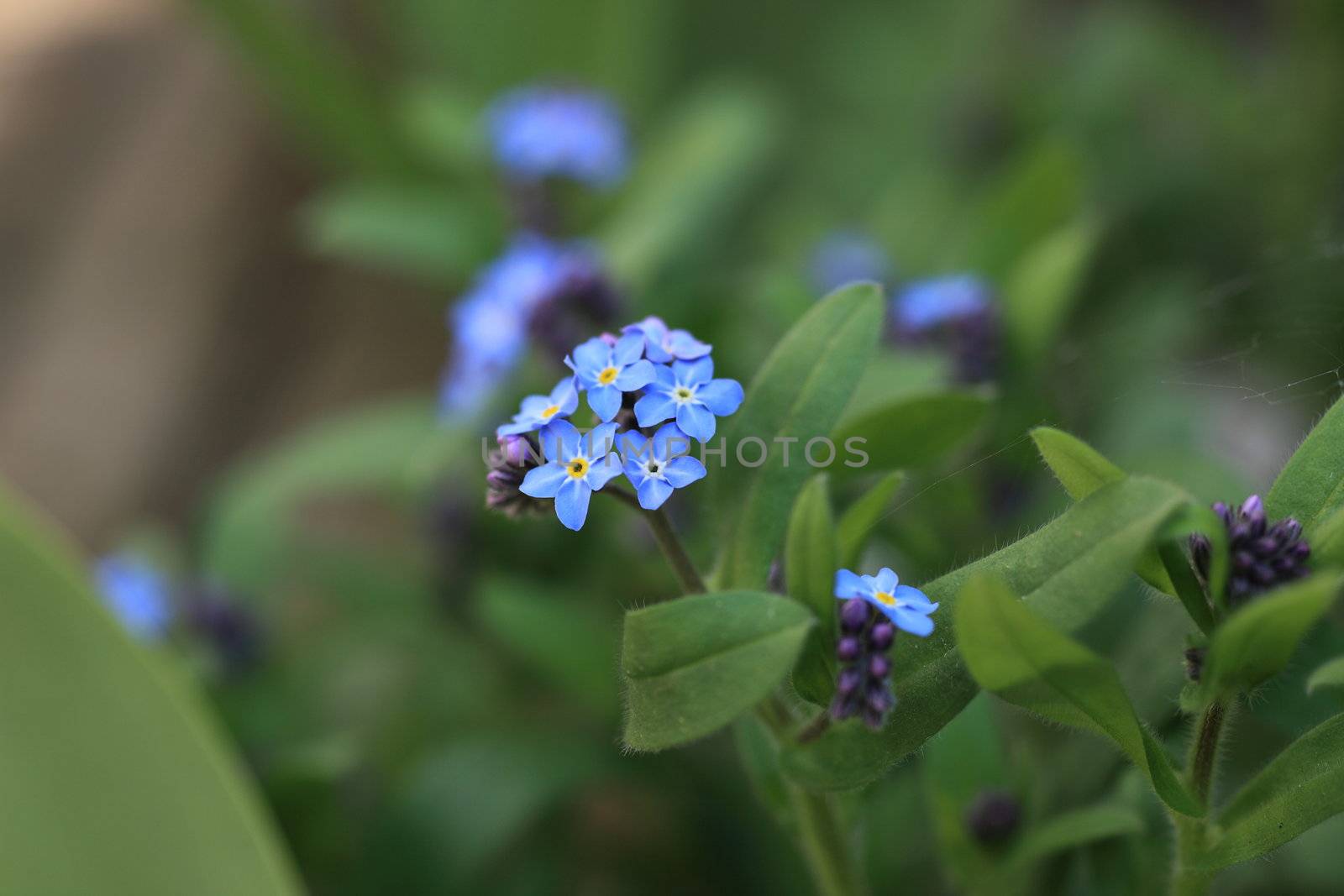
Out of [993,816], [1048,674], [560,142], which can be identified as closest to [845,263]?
[560,142]

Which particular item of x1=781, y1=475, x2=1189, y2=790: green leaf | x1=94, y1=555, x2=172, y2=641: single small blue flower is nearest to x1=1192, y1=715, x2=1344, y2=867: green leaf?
x1=781, y1=475, x2=1189, y2=790: green leaf

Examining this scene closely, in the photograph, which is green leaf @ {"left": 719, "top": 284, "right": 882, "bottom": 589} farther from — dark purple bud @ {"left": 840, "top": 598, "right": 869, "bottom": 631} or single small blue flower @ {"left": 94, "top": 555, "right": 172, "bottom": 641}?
single small blue flower @ {"left": 94, "top": 555, "right": 172, "bottom": 641}

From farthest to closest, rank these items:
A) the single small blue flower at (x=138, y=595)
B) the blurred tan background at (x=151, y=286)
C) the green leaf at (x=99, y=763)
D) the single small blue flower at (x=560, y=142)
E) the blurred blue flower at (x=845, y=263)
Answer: the blurred tan background at (x=151, y=286) → the blurred blue flower at (x=845, y=263) → the single small blue flower at (x=560, y=142) → the single small blue flower at (x=138, y=595) → the green leaf at (x=99, y=763)

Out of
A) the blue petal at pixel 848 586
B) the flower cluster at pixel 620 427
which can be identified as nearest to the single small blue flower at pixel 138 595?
the flower cluster at pixel 620 427

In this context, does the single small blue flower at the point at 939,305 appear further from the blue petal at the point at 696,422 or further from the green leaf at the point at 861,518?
the blue petal at the point at 696,422

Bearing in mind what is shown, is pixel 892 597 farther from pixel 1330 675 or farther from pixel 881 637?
pixel 1330 675
